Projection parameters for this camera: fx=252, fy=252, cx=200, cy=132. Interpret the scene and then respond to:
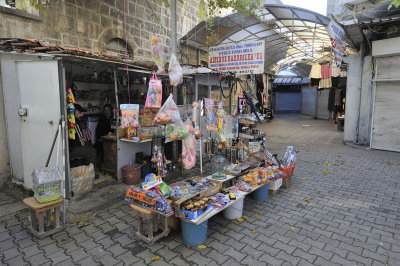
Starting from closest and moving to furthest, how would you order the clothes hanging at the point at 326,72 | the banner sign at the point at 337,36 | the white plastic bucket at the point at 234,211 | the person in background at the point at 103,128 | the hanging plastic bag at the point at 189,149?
the white plastic bucket at the point at 234,211, the hanging plastic bag at the point at 189,149, the person in background at the point at 103,128, the banner sign at the point at 337,36, the clothes hanging at the point at 326,72

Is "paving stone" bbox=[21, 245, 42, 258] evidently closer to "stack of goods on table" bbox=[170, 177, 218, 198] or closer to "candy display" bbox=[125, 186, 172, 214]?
"candy display" bbox=[125, 186, 172, 214]

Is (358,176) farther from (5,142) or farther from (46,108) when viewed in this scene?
(5,142)

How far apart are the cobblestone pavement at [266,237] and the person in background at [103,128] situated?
226 centimetres

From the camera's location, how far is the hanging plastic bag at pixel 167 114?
5.16 meters

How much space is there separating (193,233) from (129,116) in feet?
10.5

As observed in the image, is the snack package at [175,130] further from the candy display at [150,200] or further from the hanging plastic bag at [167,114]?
the candy display at [150,200]

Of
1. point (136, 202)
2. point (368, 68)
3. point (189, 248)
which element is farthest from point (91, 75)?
point (368, 68)

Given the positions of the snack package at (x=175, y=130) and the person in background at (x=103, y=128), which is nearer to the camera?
the snack package at (x=175, y=130)

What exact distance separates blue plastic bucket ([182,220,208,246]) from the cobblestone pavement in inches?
4.4

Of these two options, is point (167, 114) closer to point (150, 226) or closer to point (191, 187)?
point (191, 187)

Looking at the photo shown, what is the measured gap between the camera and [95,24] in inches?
292

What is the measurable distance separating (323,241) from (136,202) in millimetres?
2945

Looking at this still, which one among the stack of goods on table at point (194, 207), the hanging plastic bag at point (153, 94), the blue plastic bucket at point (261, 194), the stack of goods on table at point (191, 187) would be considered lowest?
the blue plastic bucket at point (261, 194)

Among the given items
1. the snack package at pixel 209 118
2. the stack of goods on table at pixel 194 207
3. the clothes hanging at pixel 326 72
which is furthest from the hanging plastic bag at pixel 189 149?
the clothes hanging at pixel 326 72
